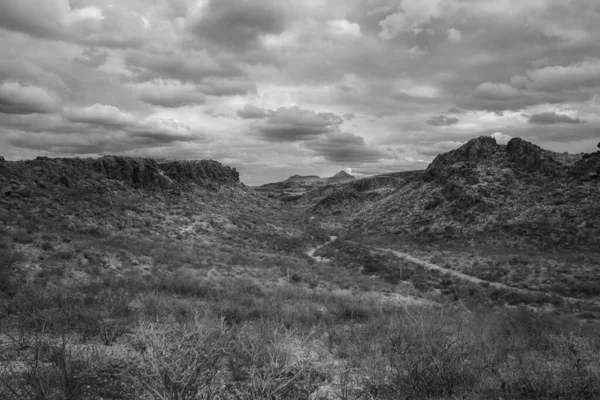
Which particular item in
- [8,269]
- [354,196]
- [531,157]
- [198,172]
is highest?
[531,157]

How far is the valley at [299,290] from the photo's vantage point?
4.84 metres

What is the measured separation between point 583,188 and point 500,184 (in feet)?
31.8

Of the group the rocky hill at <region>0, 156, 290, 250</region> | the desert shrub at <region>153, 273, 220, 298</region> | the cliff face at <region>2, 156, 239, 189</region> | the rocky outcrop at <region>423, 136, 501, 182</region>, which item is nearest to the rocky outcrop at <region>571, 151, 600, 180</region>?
the rocky outcrop at <region>423, 136, 501, 182</region>

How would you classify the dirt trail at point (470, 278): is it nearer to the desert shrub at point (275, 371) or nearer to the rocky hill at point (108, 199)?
the desert shrub at point (275, 371)

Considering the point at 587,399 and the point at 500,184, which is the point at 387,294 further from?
the point at 500,184

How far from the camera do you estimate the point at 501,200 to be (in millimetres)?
42844

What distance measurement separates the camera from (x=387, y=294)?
17.7 metres

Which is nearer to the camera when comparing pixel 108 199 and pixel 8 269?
pixel 8 269

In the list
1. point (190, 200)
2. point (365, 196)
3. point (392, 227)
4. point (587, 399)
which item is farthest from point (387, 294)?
point (365, 196)

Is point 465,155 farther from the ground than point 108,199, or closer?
farther from the ground

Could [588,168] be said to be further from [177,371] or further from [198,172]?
[198,172]

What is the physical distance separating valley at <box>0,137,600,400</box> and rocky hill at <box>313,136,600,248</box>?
26 centimetres

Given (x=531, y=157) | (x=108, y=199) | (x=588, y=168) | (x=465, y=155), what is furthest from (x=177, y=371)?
(x=465, y=155)

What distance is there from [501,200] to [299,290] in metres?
39.4
